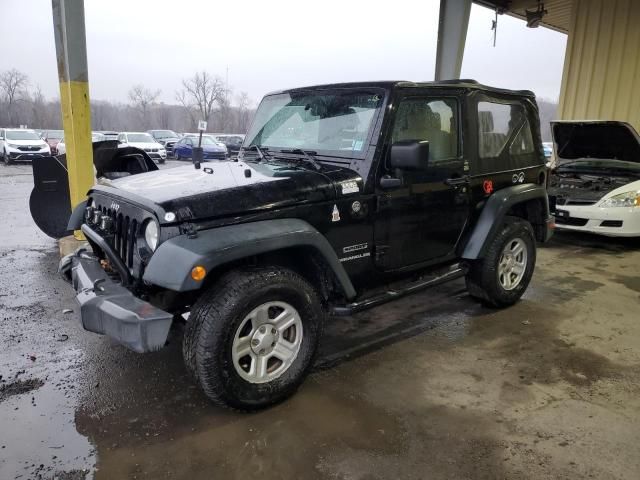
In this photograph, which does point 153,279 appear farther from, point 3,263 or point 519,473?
point 3,263

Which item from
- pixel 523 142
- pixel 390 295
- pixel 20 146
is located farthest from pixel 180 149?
pixel 390 295

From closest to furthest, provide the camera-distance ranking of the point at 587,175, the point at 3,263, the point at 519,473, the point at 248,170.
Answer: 1. the point at 519,473
2. the point at 248,170
3. the point at 3,263
4. the point at 587,175

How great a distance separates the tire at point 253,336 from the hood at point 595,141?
6.52 m

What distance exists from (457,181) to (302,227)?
5.29 feet

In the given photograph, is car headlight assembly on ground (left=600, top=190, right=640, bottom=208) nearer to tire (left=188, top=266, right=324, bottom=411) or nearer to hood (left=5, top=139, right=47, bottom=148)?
tire (left=188, top=266, right=324, bottom=411)

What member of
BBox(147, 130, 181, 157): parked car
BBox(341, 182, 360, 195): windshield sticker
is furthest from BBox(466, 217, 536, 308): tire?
BBox(147, 130, 181, 157): parked car

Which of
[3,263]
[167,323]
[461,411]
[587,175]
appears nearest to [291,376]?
[167,323]

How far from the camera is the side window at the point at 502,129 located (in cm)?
405

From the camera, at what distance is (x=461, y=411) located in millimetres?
2904

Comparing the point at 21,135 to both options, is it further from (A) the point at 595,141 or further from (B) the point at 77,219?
(A) the point at 595,141

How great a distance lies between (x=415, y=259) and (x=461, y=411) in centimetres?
121

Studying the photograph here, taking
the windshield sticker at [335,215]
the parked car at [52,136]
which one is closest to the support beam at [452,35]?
the windshield sticker at [335,215]

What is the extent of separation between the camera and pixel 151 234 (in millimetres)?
2707

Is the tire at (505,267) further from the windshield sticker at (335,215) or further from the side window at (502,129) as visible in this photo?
the windshield sticker at (335,215)
